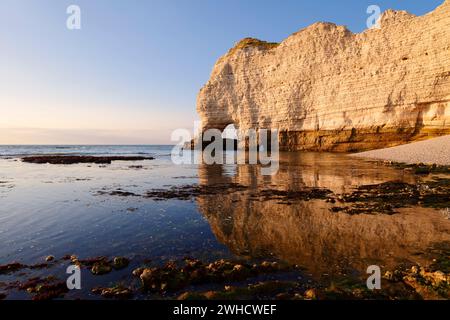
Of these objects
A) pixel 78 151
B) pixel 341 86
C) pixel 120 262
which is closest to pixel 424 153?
pixel 341 86

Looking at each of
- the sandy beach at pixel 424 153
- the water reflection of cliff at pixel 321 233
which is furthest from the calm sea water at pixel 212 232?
the sandy beach at pixel 424 153

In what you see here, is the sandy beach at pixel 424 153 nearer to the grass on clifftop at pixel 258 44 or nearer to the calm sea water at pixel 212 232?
the calm sea water at pixel 212 232

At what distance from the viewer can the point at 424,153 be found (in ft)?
106

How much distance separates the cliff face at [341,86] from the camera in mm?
40812

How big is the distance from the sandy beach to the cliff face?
719 cm

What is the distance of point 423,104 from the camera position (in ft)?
137

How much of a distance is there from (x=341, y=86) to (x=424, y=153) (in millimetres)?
23345

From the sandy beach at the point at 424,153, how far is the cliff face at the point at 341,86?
7.19 m

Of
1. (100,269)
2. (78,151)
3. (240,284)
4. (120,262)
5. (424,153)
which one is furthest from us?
(78,151)

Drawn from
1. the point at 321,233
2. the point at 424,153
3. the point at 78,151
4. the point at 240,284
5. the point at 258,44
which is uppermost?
the point at 258,44

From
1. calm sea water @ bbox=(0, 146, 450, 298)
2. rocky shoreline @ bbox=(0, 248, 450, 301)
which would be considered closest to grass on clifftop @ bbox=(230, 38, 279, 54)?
calm sea water @ bbox=(0, 146, 450, 298)

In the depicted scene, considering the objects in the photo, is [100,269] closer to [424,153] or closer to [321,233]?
[321,233]

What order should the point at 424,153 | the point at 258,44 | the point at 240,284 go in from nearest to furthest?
1. the point at 240,284
2. the point at 424,153
3. the point at 258,44

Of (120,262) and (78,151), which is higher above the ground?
(78,151)
